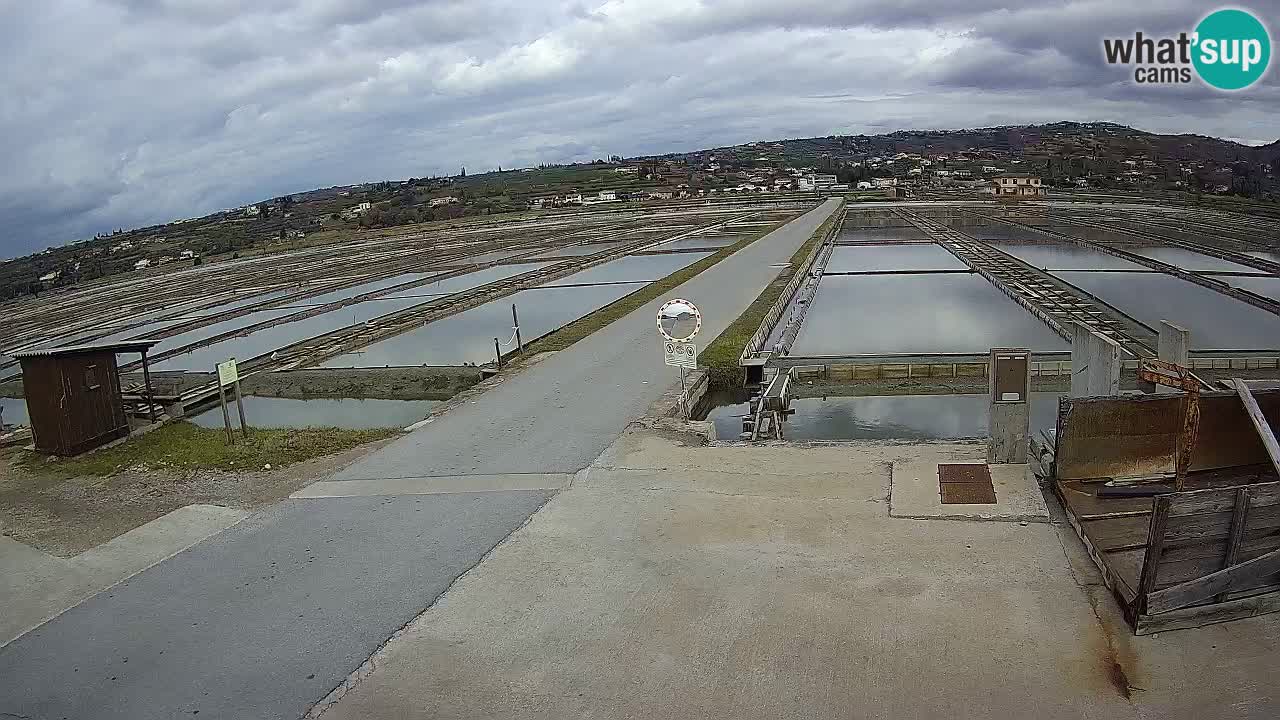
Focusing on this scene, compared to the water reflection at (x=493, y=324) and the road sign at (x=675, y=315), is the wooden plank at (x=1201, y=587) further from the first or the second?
the water reflection at (x=493, y=324)

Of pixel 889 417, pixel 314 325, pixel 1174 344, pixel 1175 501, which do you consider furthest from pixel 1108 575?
pixel 314 325

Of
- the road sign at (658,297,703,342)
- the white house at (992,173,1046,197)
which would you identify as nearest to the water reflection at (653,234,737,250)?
the road sign at (658,297,703,342)

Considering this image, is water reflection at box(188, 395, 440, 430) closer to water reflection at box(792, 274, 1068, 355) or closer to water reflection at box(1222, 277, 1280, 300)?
water reflection at box(792, 274, 1068, 355)

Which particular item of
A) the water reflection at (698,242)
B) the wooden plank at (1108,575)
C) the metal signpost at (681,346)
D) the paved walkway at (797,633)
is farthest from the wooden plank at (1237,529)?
the water reflection at (698,242)

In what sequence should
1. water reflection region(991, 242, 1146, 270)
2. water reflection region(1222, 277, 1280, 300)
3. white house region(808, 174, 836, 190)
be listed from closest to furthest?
water reflection region(1222, 277, 1280, 300) → water reflection region(991, 242, 1146, 270) → white house region(808, 174, 836, 190)

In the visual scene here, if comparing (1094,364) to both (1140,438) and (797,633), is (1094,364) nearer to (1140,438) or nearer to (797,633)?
(1140,438)

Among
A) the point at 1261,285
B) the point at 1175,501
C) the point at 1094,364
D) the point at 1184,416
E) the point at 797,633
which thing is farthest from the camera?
the point at 1261,285
